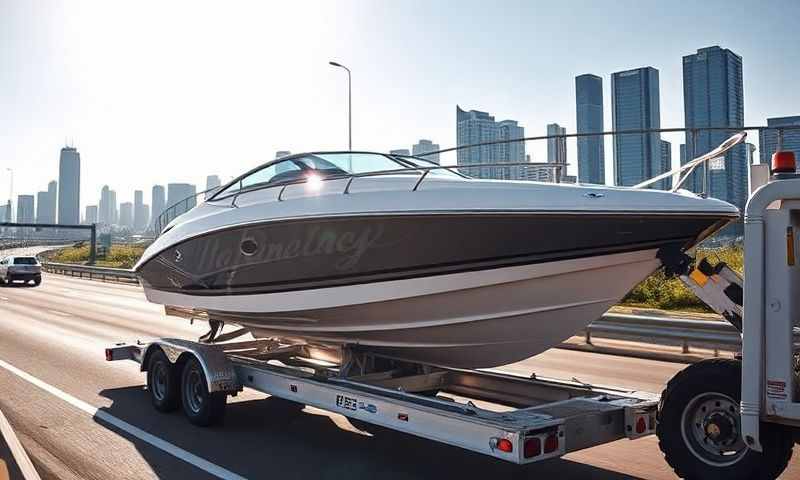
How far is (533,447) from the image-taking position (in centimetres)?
418

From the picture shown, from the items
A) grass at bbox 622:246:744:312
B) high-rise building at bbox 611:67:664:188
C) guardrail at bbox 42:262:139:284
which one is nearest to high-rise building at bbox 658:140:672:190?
high-rise building at bbox 611:67:664:188

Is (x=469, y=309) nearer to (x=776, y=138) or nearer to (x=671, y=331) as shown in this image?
(x=776, y=138)

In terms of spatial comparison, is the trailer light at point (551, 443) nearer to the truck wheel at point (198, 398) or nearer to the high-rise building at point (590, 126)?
the high-rise building at point (590, 126)

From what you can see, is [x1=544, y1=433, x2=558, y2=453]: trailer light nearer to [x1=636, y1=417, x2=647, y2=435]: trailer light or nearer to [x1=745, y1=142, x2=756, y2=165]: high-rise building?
[x1=636, y1=417, x2=647, y2=435]: trailer light

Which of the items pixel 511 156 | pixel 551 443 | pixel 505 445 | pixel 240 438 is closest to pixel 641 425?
pixel 551 443

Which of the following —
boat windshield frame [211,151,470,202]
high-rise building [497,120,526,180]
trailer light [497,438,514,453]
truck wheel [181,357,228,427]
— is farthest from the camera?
truck wheel [181,357,228,427]

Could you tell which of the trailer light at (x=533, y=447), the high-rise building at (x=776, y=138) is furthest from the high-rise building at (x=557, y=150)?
the trailer light at (x=533, y=447)

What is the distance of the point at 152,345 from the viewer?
7.66 m

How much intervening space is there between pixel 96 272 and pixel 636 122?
35613mm

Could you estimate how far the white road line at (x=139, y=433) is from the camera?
5.21m

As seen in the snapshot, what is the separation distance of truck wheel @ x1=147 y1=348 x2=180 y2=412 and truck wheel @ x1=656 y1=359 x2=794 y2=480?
189 inches

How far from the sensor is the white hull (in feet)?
16.8

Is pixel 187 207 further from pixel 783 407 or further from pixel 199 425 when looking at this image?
pixel 783 407

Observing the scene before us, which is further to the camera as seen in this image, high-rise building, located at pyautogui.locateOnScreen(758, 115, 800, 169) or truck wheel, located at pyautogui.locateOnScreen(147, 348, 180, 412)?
truck wheel, located at pyautogui.locateOnScreen(147, 348, 180, 412)
